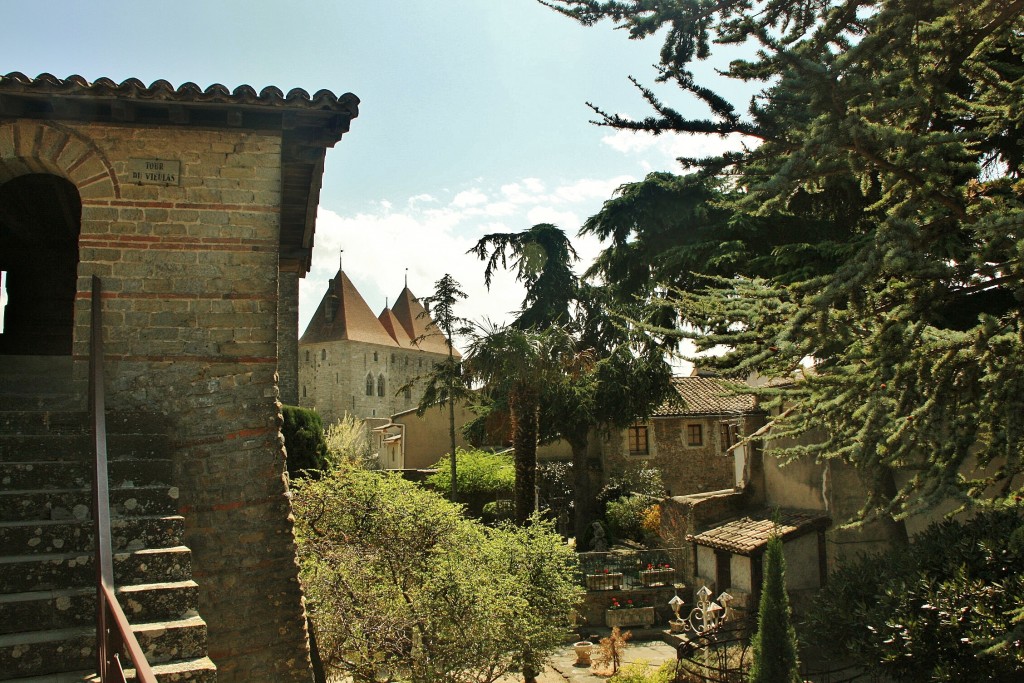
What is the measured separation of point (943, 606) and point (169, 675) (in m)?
8.20

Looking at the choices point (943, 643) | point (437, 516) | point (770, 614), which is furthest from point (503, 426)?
point (943, 643)

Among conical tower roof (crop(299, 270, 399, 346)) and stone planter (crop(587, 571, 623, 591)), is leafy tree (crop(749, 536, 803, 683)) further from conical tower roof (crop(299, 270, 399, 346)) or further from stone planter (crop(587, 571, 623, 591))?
conical tower roof (crop(299, 270, 399, 346))

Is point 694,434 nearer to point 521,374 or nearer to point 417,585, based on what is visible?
point 521,374

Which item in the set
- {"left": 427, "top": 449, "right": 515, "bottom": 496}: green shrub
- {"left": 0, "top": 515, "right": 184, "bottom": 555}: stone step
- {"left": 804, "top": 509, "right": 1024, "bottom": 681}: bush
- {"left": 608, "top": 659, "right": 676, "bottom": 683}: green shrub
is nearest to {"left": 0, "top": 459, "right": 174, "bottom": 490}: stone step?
{"left": 0, "top": 515, "right": 184, "bottom": 555}: stone step

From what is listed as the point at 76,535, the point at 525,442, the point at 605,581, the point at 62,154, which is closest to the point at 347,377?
the point at 605,581

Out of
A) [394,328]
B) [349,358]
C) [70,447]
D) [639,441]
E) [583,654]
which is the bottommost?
[583,654]

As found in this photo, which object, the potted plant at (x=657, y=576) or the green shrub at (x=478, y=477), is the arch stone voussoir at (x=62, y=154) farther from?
the green shrub at (x=478, y=477)

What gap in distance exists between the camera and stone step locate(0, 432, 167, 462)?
16.8 feet

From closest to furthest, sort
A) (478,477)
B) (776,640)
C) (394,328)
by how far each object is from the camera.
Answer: (776,640) → (478,477) → (394,328)

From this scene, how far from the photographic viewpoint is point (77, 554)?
4449mm

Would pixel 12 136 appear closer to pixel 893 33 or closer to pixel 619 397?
pixel 893 33

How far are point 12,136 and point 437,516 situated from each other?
8164 mm

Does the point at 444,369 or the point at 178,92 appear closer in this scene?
the point at 178,92

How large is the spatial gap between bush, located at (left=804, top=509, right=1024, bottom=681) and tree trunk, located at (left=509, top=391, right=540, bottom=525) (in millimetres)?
8057
